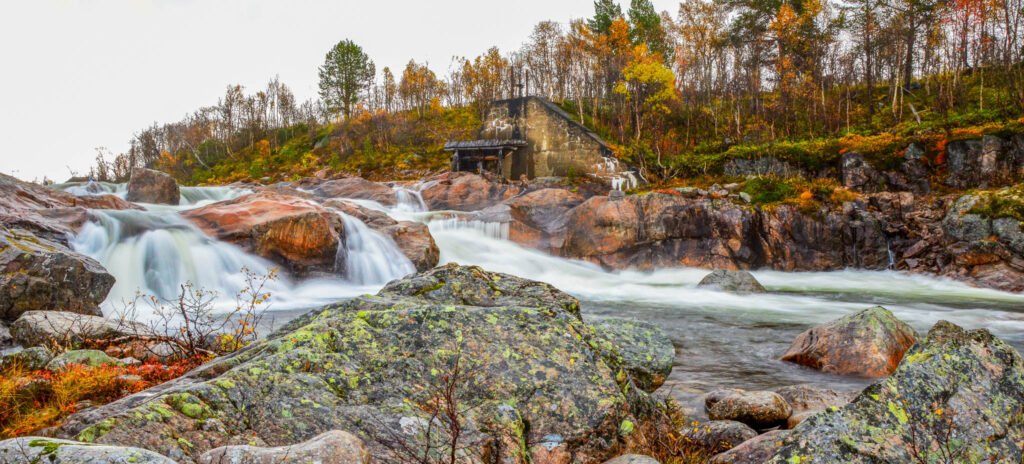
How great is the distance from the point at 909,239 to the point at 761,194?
484 centimetres

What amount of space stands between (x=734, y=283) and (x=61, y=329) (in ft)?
47.1

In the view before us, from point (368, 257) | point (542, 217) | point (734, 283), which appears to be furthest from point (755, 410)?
point (542, 217)

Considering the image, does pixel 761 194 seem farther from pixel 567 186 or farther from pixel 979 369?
pixel 979 369

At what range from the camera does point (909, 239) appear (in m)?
18.5

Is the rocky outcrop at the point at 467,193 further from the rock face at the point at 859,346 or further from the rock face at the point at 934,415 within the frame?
the rock face at the point at 934,415

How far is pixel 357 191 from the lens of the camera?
1152 inches

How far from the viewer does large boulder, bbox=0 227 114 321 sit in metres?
8.17

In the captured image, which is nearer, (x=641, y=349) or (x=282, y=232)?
(x=641, y=349)

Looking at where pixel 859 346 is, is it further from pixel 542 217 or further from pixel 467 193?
pixel 467 193

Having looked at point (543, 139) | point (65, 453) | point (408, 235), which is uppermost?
point (543, 139)

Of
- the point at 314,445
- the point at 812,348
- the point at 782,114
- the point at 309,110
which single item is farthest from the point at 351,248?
the point at 309,110

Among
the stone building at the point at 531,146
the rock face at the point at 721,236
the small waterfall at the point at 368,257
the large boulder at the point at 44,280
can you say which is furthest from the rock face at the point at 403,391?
the stone building at the point at 531,146

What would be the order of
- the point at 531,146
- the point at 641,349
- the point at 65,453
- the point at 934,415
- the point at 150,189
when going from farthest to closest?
the point at 531,146 → the point at 150,189 → the point at 641,349 → the point at 934,415 → the point at 65,453

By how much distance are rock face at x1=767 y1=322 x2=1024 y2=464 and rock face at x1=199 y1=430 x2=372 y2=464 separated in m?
1.81
